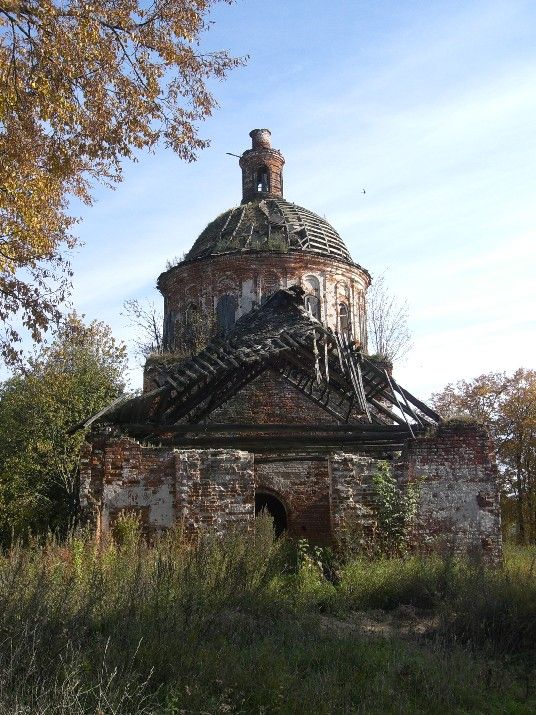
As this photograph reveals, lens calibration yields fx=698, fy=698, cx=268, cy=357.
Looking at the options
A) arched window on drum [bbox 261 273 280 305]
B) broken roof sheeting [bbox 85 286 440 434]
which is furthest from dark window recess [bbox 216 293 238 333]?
broken roof sheeting [bbox 85 286 440 434]

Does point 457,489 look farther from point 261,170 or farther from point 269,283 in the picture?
point 261,170

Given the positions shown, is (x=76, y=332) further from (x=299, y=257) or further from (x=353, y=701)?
(x=299, y=257)

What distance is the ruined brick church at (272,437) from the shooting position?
36.4ft

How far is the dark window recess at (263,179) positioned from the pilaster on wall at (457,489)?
14.7 m

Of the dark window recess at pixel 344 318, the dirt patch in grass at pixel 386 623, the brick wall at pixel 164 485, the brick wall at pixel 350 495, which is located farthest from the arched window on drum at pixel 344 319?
the dirt patch in grass at pixel 386 623

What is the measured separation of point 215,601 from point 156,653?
1.79 metres

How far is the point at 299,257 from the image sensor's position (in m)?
20.0

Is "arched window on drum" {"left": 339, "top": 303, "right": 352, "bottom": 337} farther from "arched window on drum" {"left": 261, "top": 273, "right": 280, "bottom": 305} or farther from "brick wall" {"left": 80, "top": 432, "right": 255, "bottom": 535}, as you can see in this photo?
"brick wall" {"left": 80, "top": 432, "right": 255, "bottom": 535}

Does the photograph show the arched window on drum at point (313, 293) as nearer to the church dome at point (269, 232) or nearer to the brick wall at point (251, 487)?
the church dome at point (269, 232)

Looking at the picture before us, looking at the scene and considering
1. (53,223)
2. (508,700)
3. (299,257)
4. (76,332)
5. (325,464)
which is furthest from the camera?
(299,257)

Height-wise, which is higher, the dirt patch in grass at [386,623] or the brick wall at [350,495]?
the brick wall at [350,495]

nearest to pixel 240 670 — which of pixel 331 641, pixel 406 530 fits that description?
pixel 331 641

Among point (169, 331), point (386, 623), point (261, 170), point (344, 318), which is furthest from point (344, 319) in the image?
point (386, 623)

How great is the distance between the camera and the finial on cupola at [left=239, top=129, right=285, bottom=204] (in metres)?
24.1
